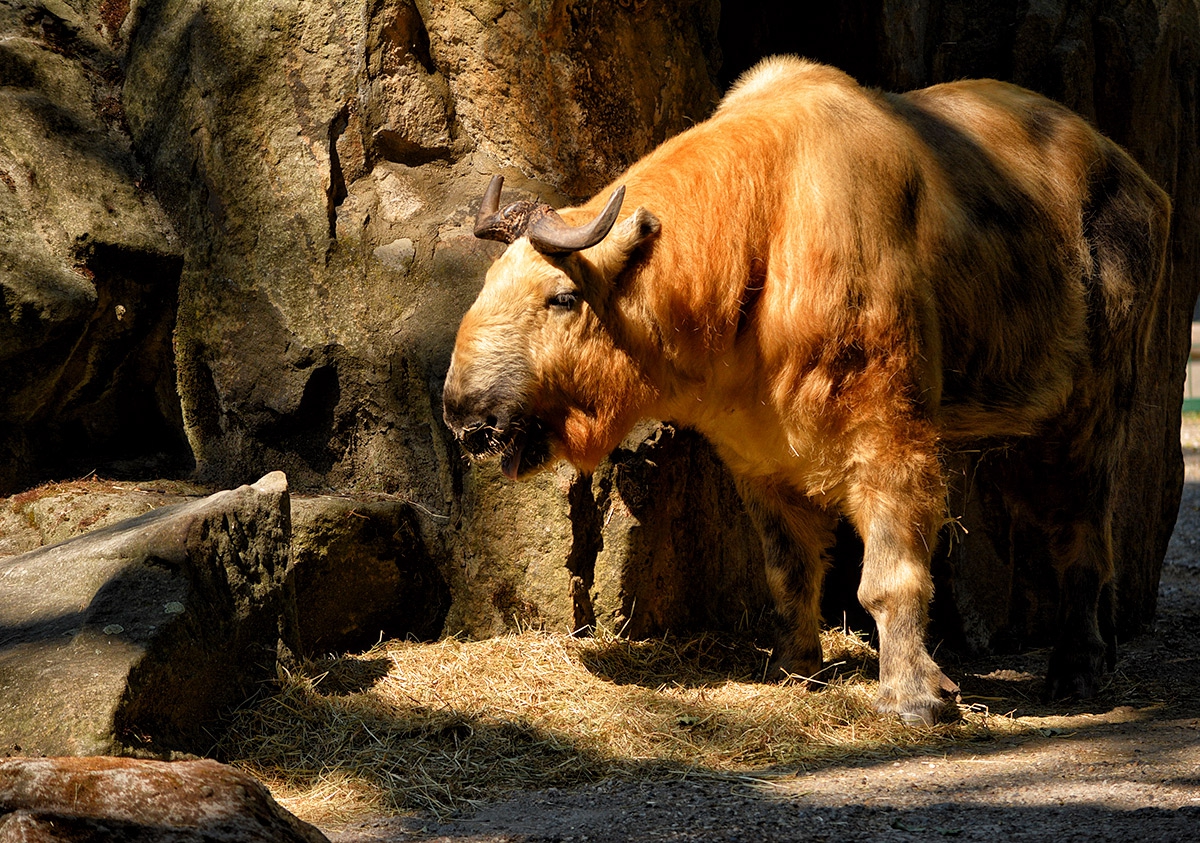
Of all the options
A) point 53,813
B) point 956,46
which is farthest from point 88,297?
point 956,46

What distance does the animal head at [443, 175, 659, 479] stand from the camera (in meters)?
4.72

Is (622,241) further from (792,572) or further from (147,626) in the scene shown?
(147,626)

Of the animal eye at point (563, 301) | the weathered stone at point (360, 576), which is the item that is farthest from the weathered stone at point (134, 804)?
the animal eye at point (563, 301)

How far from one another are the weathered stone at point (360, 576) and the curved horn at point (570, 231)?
166 cm

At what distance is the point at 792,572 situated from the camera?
224 inches

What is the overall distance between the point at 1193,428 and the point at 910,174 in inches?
511

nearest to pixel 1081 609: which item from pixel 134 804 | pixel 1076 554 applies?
pixel 1076 554

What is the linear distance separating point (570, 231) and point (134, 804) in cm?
240

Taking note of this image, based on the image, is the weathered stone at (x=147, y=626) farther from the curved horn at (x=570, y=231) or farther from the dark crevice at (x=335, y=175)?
the dark crevice at (x=335, y=175)

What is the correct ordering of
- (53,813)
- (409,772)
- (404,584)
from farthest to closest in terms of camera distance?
(404,584) < (409,772) < (53,813)

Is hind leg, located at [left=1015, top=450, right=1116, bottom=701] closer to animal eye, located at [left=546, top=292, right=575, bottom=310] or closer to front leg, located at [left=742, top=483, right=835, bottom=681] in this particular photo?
front leg, located at [left=742, top=483, right=835, bottom=681]

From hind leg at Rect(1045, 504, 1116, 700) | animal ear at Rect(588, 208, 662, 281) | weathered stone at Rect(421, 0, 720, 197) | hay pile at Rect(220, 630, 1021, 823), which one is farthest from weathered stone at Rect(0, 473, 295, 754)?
hind leg at Rect(1045, 504, 1116, 700)

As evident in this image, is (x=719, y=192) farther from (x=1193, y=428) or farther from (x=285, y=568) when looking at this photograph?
(x=1193, y=428)

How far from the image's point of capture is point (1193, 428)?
16391mm
